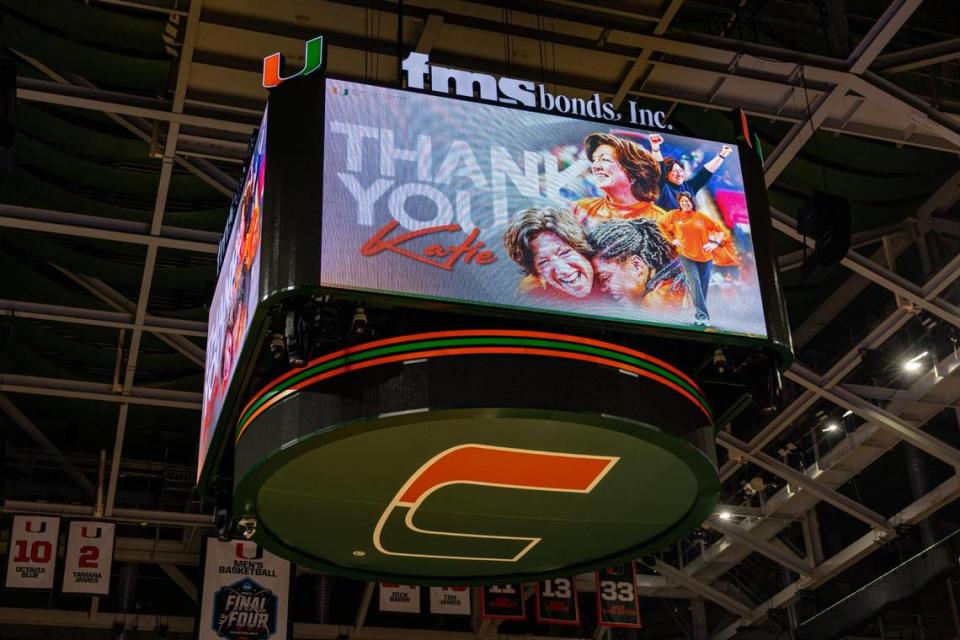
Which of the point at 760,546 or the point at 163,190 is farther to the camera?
the point at 760,546

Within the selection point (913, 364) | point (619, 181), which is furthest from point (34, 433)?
point (619, 181)

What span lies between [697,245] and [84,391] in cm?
1690

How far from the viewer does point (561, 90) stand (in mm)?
15273

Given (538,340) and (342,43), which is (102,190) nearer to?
(342,43)

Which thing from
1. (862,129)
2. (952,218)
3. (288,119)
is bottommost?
(288,119)

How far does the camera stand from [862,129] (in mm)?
17062

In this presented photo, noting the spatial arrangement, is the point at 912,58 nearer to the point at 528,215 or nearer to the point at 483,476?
the point at 528,215

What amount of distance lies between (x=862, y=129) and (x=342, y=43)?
781 cm

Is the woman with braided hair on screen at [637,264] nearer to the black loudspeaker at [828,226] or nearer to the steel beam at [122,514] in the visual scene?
the black loudspeaker at [828,226]

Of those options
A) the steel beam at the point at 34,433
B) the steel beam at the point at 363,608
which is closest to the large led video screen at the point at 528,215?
the steel beam at the point at 34,433

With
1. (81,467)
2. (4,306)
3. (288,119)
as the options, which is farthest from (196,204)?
(288,119)

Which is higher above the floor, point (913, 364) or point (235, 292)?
point (913, 364)

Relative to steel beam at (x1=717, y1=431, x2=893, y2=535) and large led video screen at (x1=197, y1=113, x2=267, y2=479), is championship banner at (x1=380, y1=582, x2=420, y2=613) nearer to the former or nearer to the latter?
steel beam at (x1=717, y1=431, x2=893, y2=535)

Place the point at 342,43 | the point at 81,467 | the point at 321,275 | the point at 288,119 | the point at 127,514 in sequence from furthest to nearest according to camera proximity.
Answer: the point at 81,467 → the point at 127,514 → the point at 342,43 → the point at 288,119 → the point at 321,275
